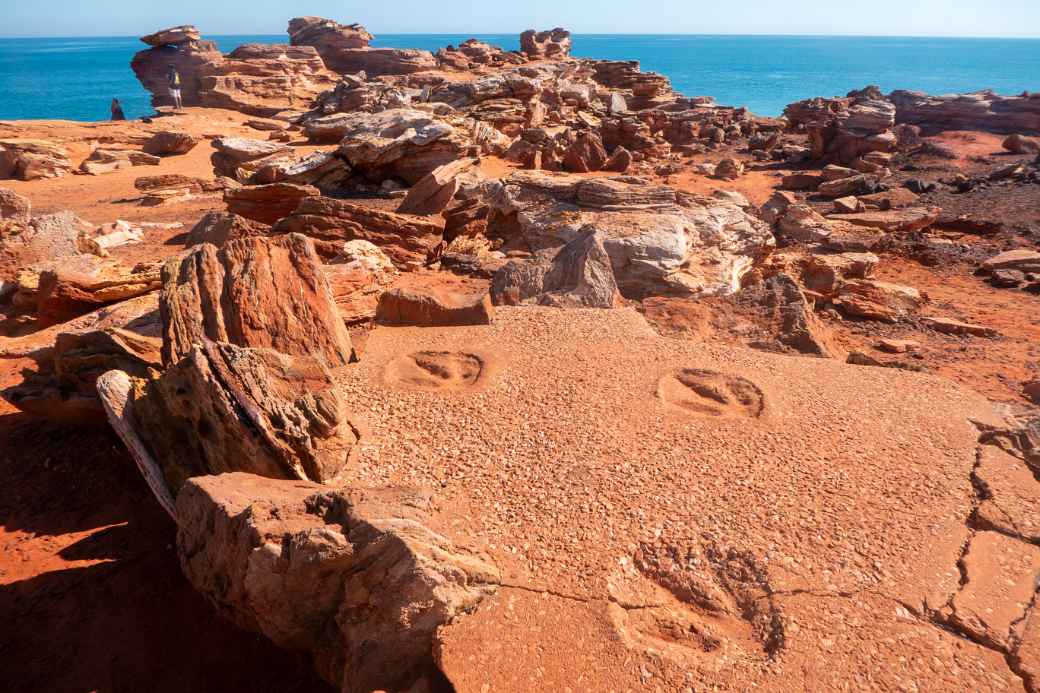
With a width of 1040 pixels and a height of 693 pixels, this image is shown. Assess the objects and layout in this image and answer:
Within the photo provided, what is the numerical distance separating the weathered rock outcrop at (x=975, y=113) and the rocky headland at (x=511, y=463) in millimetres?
21703

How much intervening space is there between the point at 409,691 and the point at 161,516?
11.1 ft

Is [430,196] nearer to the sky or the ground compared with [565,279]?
nearer to the sky

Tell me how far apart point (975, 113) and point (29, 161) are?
36716 mm

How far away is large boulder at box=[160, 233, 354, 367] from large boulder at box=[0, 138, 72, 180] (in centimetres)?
1671

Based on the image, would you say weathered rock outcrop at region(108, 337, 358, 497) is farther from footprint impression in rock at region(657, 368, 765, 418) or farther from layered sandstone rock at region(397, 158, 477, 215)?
layered sandstone rock at region(397, 158, 477, 215)

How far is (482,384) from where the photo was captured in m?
5.96

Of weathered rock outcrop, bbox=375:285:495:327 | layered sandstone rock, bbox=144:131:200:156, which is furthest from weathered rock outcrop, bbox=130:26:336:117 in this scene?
weathered rock outcrop, bbox=375:285:495:327

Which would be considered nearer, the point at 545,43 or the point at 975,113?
the point at 975,113

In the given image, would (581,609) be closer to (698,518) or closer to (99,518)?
(698,518)

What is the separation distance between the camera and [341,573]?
12.5 feet

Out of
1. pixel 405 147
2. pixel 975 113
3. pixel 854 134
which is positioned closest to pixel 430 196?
pixel 405 147

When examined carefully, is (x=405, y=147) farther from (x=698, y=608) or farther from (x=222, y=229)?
(x=698, y=608)

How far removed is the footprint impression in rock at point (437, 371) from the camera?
19.9 ft

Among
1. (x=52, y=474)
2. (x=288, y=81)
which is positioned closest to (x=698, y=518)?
(x=52, y=474)
